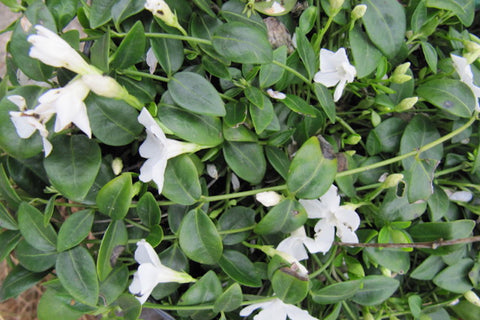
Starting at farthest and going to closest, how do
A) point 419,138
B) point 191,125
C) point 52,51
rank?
point 419,138 < point 191,125 < point 52,51

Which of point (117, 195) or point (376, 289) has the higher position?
point (117, 195)

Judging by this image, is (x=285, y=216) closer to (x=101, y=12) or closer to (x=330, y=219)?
(x=330, y=219)

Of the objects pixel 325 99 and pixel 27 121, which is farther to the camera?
pixel 325 99

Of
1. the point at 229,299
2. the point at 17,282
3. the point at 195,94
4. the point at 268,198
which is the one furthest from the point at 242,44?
the point at 17,282

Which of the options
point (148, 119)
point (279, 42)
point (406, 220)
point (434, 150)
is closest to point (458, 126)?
point (434, 150)

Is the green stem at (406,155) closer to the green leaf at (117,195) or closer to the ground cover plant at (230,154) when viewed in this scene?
the ground cover plant at (230,154)

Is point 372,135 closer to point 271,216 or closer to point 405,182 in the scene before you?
point 405,182

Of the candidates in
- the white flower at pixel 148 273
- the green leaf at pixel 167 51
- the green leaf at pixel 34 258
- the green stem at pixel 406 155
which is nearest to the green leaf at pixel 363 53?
the green stem at pixel 406 155

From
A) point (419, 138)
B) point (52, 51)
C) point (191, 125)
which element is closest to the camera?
point (52, 51)

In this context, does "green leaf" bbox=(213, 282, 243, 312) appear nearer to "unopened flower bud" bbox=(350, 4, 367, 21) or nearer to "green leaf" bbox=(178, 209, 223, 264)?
"green leaf" bbox=(178, 209, 223, 264)
